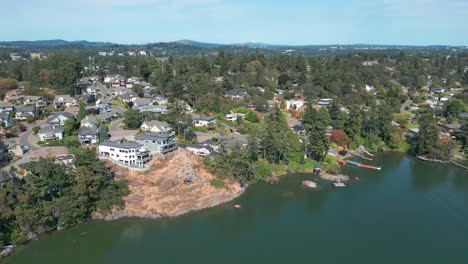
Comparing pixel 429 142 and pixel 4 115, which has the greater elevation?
pixel 4 115

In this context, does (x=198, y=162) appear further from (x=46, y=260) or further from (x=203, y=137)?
(x=46, y=260)

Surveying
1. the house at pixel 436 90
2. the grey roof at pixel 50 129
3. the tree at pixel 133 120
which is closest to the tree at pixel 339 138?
the tree at pixel 133 120

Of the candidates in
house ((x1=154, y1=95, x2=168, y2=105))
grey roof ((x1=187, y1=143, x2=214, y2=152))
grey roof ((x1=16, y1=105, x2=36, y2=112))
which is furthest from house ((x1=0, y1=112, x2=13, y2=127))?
grey roof ((x1=187, y1=143, x2=214, y2=152))

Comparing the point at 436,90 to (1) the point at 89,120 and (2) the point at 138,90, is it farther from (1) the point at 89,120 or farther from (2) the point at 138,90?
(1) the point at 89,120

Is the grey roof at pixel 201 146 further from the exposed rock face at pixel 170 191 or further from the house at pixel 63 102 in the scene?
the house at pixel 63 102

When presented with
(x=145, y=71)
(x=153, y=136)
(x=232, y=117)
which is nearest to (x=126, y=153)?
(x=153, y=136)

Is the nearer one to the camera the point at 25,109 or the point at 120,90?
the point at 25,109
